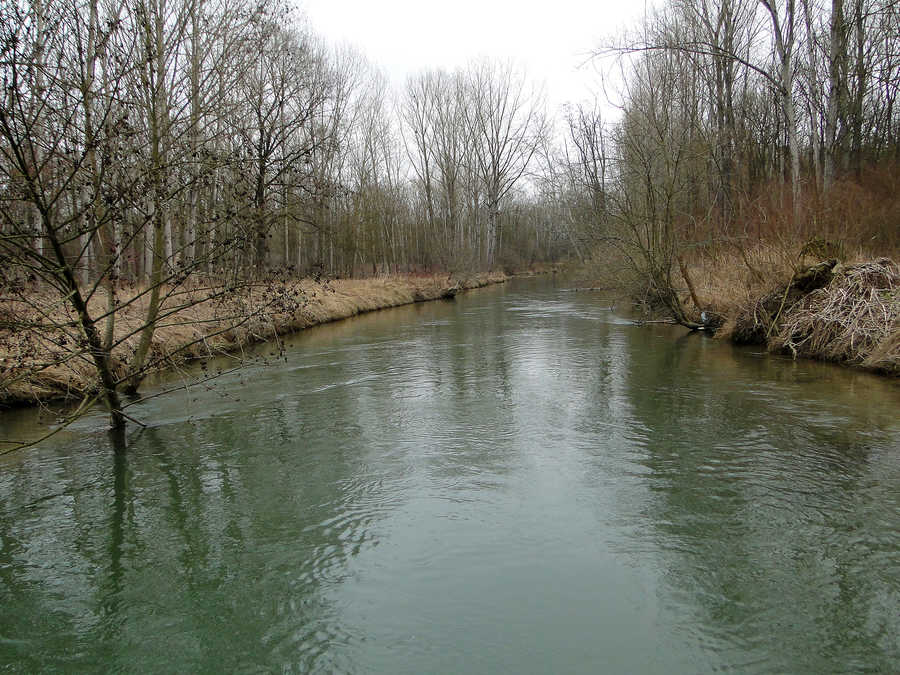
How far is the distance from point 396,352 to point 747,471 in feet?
25.9

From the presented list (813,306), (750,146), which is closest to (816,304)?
(813,306)

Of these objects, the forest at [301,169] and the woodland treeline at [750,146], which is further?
the woodland treeline at [750,146]

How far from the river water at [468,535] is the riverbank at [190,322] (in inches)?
30.5

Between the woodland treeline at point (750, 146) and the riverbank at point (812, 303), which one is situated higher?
the woodland treeline at point (750, 146)

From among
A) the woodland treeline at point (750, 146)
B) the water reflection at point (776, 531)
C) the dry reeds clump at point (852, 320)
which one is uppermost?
the woodland treeline at point (750, 146)

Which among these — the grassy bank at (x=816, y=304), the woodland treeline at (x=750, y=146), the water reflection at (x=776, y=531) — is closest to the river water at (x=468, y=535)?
the water reflection at (x=776, y=531)

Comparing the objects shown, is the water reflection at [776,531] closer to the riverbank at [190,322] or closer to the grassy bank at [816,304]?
the grassy bank at [816,304]

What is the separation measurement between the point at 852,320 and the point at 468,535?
8.11 meters

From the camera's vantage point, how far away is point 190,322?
16.4 feet

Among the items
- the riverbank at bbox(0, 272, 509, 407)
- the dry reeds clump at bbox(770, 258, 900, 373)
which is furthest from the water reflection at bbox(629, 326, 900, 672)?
the riverbank at bbox(0, 272, 509, 407)

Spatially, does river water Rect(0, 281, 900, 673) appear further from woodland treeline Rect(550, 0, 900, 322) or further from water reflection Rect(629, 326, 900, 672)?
woodland treeline Rect(550, 0, 900, 322)

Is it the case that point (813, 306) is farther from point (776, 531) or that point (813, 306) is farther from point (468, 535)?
point (468, 535)

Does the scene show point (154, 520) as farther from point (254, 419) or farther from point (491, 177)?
point (491, 177)

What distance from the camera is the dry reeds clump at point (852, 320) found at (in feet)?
28.2
